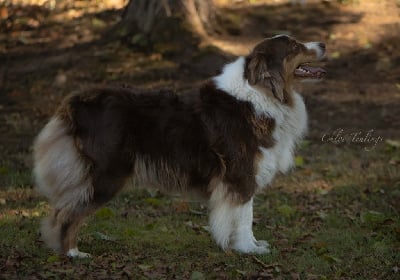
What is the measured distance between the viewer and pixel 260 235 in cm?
755

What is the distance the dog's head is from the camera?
22.0 feet

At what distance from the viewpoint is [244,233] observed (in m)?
6.82

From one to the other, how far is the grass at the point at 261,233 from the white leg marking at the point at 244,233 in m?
0.18

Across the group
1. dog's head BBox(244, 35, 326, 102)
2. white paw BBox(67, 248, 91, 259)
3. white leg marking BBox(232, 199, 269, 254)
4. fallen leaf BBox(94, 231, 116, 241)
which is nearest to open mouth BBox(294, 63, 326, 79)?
dog's head BBox(244, 35, 326, 102)

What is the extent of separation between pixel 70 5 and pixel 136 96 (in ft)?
36.6

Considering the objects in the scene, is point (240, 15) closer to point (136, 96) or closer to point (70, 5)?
point (70, 5)

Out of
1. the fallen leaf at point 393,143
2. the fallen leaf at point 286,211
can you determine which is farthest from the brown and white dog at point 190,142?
the fallen leaf at point 393,143

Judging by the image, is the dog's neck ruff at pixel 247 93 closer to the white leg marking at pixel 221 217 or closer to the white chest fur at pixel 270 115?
the white chest fur at pixel 270 115

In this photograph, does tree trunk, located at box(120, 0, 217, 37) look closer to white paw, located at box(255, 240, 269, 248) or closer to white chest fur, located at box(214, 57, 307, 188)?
white chest fur, located at box(214, 57, 307, 188)

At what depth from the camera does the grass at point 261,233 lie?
19.7 ft

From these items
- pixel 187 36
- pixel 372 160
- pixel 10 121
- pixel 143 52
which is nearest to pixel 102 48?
pixel 143 52

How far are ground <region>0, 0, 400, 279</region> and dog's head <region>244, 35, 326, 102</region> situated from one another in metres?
1.57

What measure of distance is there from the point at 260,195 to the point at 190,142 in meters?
2.81

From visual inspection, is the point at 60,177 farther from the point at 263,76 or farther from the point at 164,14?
the point at 164,14
